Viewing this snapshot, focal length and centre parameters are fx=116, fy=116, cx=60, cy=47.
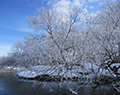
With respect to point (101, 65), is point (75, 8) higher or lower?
higher

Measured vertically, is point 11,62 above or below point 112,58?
above

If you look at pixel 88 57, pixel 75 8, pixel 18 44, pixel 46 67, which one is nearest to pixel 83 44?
pixel 88 57

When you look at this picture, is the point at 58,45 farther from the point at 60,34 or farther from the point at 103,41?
the point at 103,41

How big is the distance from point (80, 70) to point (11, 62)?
2921 centimetres

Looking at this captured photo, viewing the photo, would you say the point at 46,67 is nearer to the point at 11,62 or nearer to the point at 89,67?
the point at 89,67

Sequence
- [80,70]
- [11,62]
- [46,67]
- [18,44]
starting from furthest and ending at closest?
1. [11,62]
2. [18,44]
3. [46,67]
4. [80,70]

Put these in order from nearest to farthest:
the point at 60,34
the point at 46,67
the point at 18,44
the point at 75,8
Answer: the point at 46,67 → the point at 60,34 → the point at 75,8 → the point at 18,44

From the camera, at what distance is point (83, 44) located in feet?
23.1

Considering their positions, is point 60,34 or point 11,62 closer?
point 60,34

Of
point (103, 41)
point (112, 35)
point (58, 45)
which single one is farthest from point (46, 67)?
point (112, 35)

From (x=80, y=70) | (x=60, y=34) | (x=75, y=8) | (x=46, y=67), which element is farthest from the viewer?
(x=75, y=8)

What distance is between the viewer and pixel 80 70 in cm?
696

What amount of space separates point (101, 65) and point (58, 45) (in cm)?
297

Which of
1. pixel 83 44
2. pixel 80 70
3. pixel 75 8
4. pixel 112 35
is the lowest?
pixel 80 70
